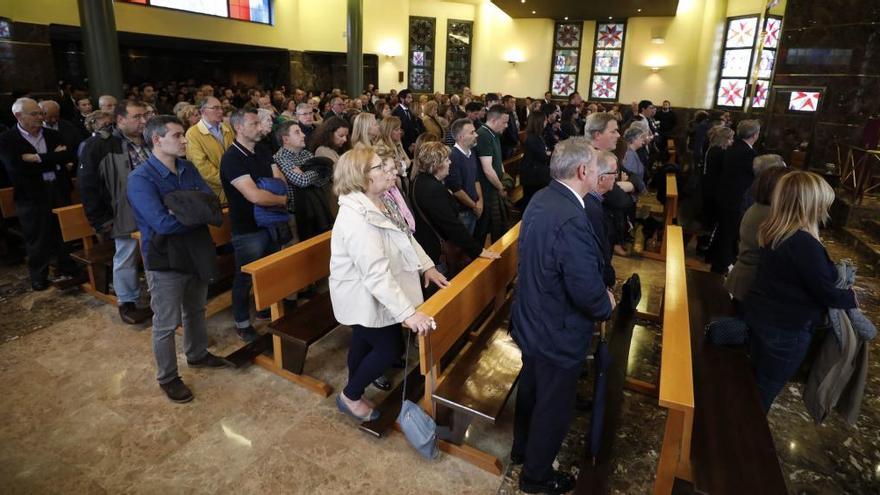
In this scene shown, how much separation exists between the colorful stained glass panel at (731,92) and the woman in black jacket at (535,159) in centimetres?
1135

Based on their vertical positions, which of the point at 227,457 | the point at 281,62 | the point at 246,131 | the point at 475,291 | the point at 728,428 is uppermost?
the point at 281,62

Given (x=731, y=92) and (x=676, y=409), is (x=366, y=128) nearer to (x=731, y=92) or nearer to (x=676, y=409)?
(x=676, y=409)

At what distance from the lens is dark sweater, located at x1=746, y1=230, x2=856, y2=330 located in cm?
236

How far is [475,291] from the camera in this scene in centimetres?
301

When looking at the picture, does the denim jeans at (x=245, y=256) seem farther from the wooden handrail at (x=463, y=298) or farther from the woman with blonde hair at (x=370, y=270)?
the wooden handrail at (x=463, y=298)

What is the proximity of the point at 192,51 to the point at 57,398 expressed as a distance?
1417cm

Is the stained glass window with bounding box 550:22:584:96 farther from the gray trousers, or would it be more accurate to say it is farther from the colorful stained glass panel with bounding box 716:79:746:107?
the gray trousers

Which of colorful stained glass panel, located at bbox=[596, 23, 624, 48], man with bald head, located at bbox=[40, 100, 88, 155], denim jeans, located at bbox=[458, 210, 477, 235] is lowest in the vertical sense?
denim jeans, located at bbox=[458, 210, 477, 235]

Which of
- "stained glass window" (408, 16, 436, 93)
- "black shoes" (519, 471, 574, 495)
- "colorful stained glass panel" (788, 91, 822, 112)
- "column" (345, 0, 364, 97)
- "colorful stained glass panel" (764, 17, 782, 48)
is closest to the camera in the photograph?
"black shoes" (519, 471, 574, 495)

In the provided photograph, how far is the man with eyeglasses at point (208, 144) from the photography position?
3910 millimetres

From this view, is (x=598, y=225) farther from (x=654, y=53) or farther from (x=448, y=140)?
(x=654, y=53)

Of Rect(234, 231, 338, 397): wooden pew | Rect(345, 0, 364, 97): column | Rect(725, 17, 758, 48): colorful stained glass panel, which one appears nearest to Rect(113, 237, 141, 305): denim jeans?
Rect(234, 231, 338, 397): wooden pew

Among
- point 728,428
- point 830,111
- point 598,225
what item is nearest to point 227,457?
point 598,225

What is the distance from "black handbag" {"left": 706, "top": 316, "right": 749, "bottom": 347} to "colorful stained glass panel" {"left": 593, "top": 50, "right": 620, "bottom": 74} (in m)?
15.1
